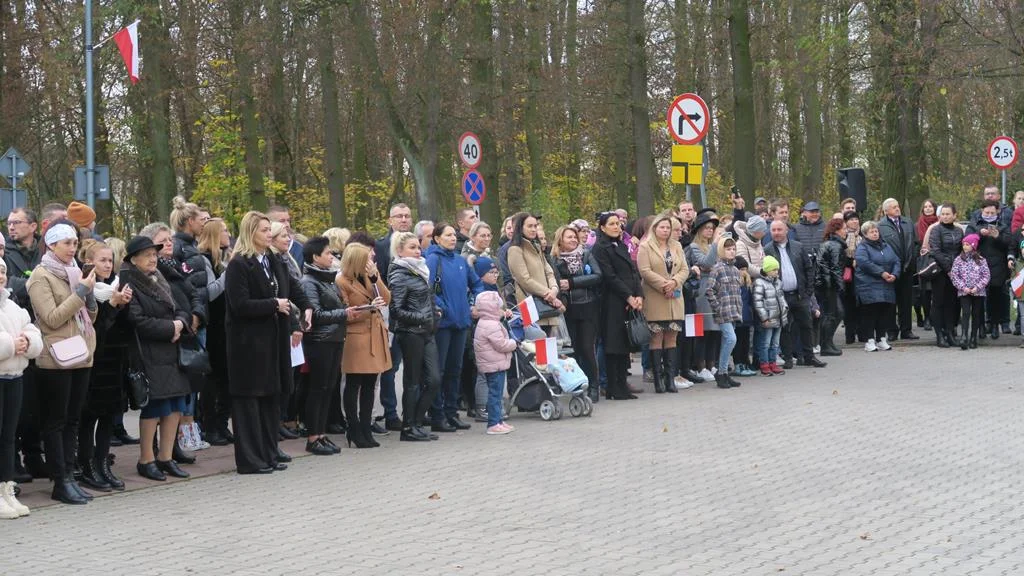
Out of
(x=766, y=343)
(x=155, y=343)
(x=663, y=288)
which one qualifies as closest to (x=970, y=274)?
(x=766, y=343)

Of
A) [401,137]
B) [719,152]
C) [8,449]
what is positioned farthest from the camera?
[719,152]

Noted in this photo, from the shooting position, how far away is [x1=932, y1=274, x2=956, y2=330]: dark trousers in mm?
19516

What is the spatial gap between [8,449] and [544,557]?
3764 mm

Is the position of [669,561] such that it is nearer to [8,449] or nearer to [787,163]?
[8,449]

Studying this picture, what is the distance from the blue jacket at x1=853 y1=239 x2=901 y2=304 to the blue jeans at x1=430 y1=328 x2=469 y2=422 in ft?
27.3

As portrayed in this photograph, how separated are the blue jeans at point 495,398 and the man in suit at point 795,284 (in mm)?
5955

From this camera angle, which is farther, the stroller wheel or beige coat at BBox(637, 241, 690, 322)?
beige coat at BBox(637, 241, 690, 322)

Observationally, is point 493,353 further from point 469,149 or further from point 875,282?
point 469,149

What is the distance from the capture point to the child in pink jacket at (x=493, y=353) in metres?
12.8

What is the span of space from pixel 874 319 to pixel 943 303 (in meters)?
0.98

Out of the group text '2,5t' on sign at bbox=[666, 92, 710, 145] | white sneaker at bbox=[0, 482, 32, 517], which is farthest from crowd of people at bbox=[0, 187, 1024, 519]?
text '2,5t' on sign at bbox=[666, 92, 710, 145]

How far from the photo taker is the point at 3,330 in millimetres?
8820

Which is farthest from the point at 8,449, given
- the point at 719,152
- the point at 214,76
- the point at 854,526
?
the point at 719,152

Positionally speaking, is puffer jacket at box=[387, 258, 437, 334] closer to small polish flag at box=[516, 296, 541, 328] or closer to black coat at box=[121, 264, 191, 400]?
small polish flag at box=[516, 296, 541, 328]
